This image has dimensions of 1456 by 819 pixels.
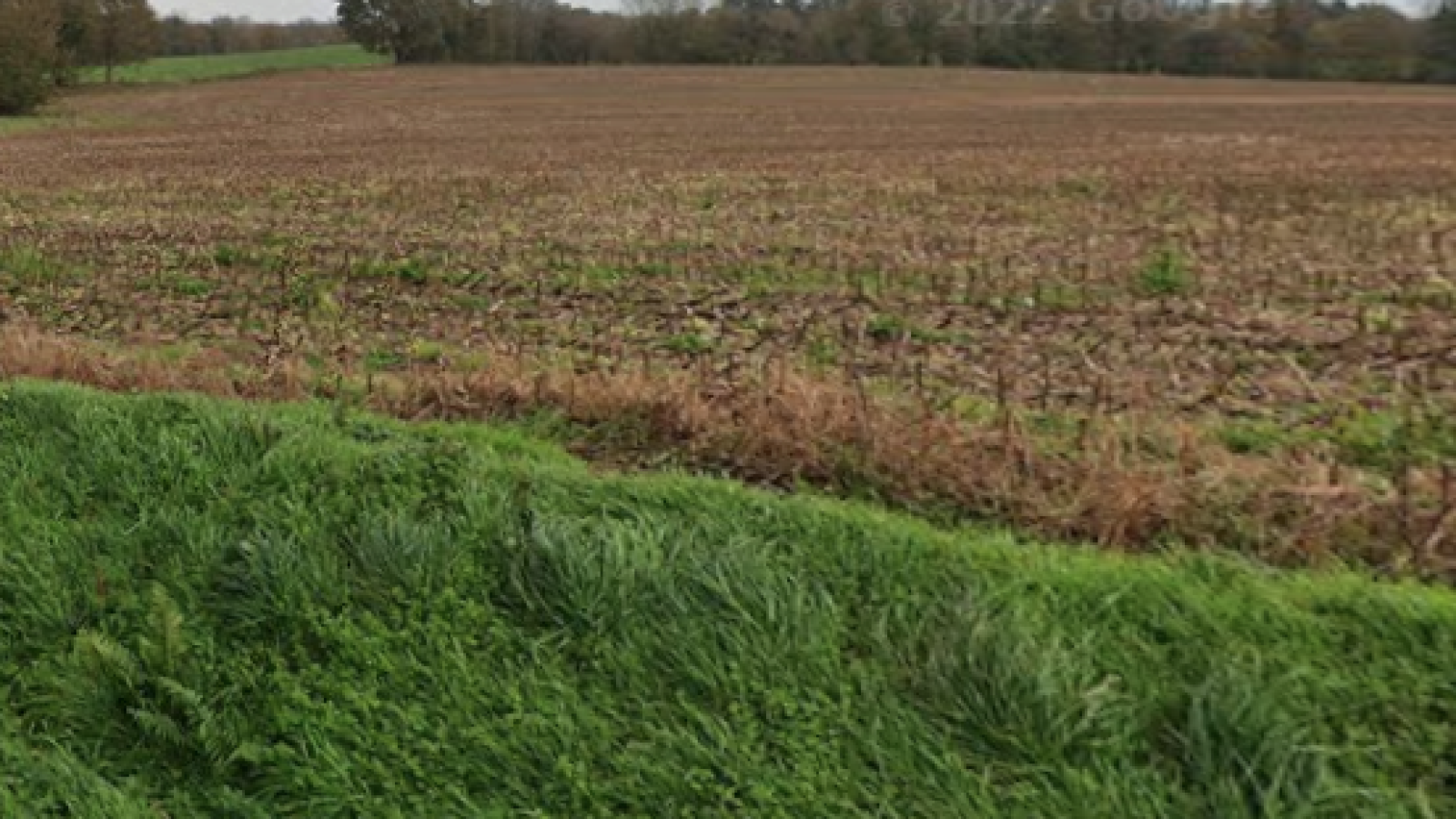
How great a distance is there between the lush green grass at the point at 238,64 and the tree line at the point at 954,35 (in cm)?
401

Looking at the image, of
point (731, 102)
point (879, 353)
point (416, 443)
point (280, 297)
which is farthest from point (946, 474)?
point (731, 102)

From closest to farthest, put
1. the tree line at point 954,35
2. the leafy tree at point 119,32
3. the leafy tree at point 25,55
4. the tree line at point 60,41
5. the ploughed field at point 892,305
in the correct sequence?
the ploughed field at point 892,305
the leafy tree at point 25,55
the tree line at point 60,41
the leafy tree at point 119,32
the tree line at point 954,35

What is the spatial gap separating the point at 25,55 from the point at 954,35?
64494 millimetres

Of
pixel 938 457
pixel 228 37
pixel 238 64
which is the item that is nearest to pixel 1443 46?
pixel 938 457

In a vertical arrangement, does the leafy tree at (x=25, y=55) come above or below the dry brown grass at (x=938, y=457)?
above

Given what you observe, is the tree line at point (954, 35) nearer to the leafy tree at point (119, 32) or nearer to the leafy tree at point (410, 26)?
the leafy tree at point (410, 26)

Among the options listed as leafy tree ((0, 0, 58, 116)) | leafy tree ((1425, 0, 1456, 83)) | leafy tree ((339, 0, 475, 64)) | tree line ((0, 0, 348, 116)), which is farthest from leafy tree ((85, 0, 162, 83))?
leafy tree ((1425, 0, 1456, 83))

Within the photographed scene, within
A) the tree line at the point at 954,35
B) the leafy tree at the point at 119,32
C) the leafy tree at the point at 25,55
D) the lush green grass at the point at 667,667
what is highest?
the tree line at the point at 954,35

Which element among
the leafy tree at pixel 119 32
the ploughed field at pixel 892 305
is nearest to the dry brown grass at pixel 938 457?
the ploughed field at pixel 892 305

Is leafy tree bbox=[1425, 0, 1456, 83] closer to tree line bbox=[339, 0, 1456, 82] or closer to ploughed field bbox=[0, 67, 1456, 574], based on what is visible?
tree line bbox=[339, 0, 1456, 82]

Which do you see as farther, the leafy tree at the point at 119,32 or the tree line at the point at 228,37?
the tree line at the point at 228,37

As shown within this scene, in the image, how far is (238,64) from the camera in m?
83.4

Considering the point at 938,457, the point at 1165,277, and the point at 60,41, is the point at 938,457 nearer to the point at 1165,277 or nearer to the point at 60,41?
the point at 1165,277

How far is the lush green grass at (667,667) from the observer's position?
2705 mm
